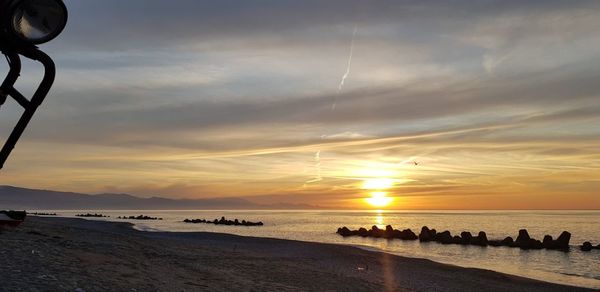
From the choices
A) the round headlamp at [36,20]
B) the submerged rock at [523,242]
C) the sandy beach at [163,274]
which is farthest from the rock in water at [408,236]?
the round headlamp at [36,20]

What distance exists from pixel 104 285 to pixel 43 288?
1086mm

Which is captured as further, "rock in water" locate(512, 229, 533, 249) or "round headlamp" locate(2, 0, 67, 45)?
"rock in water" locate(512, 229, 533, 249)

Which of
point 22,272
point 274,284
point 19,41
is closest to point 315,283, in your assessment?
point 274,284

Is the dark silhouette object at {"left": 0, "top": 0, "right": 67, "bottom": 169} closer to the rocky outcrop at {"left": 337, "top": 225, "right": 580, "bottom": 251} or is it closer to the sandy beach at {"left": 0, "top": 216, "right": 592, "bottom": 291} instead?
the sandy beach at {"left": 0, "top": 216, "right": 592, "bottom": 291}

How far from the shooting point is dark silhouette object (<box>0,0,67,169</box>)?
2965 mm

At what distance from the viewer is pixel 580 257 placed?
38719mm

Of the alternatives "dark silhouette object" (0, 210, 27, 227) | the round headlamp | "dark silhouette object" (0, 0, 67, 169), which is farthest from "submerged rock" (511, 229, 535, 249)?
the round headlamp

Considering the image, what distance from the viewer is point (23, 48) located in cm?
321

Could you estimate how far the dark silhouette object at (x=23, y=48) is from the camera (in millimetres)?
2965

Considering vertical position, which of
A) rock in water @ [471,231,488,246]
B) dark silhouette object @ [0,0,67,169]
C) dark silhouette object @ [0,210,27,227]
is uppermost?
rock in water @ [471,231,488,246]

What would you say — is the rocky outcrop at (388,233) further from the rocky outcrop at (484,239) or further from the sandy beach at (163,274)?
the sandy beach at (163,274)

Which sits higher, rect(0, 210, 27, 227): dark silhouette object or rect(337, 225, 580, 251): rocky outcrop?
rect(337, 225, 580, 251): rocky outcrop

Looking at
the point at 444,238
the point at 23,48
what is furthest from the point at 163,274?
the point at 444,238

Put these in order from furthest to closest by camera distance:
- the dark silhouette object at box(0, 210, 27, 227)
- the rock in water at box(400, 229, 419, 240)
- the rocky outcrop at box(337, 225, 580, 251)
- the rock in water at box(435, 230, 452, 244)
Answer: the rock in water at box(400, 229, 419, 240), the rock in water at box(435, 230, 452, 244), the rocky outcrop at box(337, 225, 580, 251), the dark silhouette object at box(0, 210, 27, 227)
